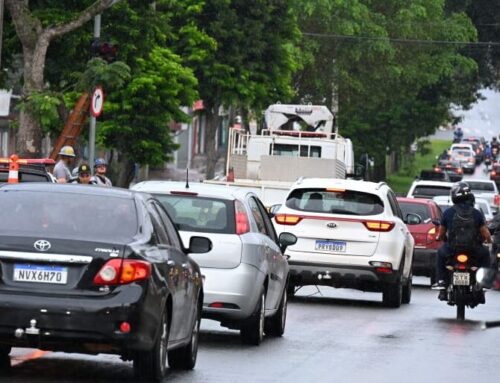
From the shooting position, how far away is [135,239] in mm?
11914

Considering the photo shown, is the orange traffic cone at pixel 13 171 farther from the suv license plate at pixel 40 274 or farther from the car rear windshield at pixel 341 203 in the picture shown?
the suv license plate at pixel 40 274

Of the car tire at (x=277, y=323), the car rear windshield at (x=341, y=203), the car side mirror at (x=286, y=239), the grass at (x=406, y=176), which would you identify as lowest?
the grass at (x=406, y=176)

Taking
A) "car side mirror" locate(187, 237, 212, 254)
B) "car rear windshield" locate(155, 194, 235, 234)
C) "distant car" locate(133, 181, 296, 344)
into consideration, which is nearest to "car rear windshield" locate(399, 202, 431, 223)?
"distant car" locate(133, 181, 296, 344)

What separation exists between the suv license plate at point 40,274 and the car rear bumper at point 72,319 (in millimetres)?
123

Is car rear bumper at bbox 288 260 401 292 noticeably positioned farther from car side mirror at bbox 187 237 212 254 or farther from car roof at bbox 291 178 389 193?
car side mirror at bbox 187 237 212 254

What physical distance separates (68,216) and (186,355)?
2103mm

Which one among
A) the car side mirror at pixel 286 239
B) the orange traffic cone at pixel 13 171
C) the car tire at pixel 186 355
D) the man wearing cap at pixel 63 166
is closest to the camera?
the car tire at pixel 186 355

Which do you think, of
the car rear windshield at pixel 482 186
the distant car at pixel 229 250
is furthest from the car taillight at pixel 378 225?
the car rear windshield at pixel 482 186

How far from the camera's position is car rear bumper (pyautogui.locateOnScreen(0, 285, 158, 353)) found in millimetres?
11469

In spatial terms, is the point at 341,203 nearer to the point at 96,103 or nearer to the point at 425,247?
the point at 425,247

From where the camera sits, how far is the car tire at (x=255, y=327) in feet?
53.5

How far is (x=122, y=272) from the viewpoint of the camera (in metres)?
11.6

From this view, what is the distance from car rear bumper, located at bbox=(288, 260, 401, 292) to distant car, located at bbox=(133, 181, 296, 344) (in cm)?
632

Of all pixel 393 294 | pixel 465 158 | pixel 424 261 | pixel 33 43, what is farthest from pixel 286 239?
pixel 465 158
